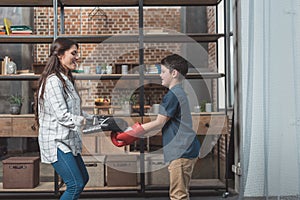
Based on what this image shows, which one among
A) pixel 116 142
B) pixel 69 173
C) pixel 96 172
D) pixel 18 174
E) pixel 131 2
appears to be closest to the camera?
pixel 69 173

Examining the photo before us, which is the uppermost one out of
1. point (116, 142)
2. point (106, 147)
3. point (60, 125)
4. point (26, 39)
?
point (26, 39)

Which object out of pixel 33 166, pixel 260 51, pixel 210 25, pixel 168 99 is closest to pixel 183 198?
pixel 168 99

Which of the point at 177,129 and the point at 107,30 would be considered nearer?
the point at 177,129

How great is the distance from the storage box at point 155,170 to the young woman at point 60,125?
1.64m

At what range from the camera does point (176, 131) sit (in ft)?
8.51

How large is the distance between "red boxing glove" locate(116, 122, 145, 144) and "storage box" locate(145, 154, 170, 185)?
1574 mm

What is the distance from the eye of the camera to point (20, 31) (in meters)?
4.38

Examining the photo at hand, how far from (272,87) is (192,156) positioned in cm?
65

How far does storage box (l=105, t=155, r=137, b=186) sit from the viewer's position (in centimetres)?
412

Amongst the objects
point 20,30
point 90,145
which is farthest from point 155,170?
point 20,30

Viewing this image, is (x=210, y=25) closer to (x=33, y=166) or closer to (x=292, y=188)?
(x=33, y=166)

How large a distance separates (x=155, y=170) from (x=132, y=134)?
1.68 m

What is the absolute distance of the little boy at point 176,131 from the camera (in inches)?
100

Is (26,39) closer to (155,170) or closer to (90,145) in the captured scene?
(90,145)
